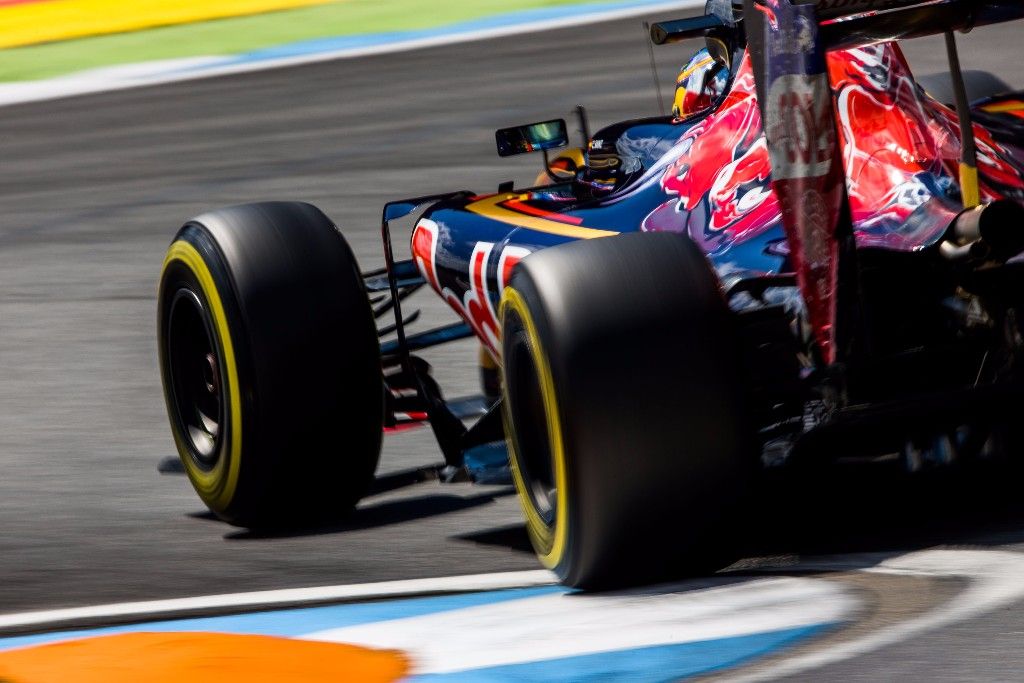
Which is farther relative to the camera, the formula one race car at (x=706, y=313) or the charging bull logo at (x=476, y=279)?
the charging bull logo at (x=476, y=279)

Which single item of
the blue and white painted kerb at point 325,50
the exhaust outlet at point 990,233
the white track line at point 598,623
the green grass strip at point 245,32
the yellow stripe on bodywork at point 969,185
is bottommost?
the white track line at point 598,623

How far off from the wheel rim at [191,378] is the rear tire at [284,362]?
137 millimetres

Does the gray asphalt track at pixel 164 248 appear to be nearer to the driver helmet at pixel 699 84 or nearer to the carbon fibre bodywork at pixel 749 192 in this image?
the carbon fibre bodywork at pixel 749 192

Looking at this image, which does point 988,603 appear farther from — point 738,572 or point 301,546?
point 301,546

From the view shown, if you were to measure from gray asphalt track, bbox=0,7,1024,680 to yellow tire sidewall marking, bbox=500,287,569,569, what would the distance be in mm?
439

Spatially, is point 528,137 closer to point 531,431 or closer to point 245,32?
point 531,431

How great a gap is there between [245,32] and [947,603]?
18.2 metres

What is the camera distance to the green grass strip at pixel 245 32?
790 inches

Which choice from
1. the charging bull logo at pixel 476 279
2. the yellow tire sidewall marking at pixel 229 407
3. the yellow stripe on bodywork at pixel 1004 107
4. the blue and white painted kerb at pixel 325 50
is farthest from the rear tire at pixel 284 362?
the blue and white painted kerb at pixel 325 50

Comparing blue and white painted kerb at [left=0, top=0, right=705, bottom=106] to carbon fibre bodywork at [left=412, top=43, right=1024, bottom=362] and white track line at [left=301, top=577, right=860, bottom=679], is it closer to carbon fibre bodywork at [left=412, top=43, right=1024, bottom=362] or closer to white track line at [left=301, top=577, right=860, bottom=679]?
carbon fibre bodywork at [left=412, top=43, right=1024, bottom=362]

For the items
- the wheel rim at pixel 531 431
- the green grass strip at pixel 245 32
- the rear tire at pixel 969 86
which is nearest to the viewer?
→ the wheel rim at pixel 531 431

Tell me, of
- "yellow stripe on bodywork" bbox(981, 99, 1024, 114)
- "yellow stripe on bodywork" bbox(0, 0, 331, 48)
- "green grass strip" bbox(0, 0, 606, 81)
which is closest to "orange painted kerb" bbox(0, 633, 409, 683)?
"yellow stripe on bodywork" bbox(981, 99, 1024, 114)

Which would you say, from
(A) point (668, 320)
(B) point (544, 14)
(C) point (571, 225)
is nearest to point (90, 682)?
(A) point (668, 320)

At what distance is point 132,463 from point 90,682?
2891mm
